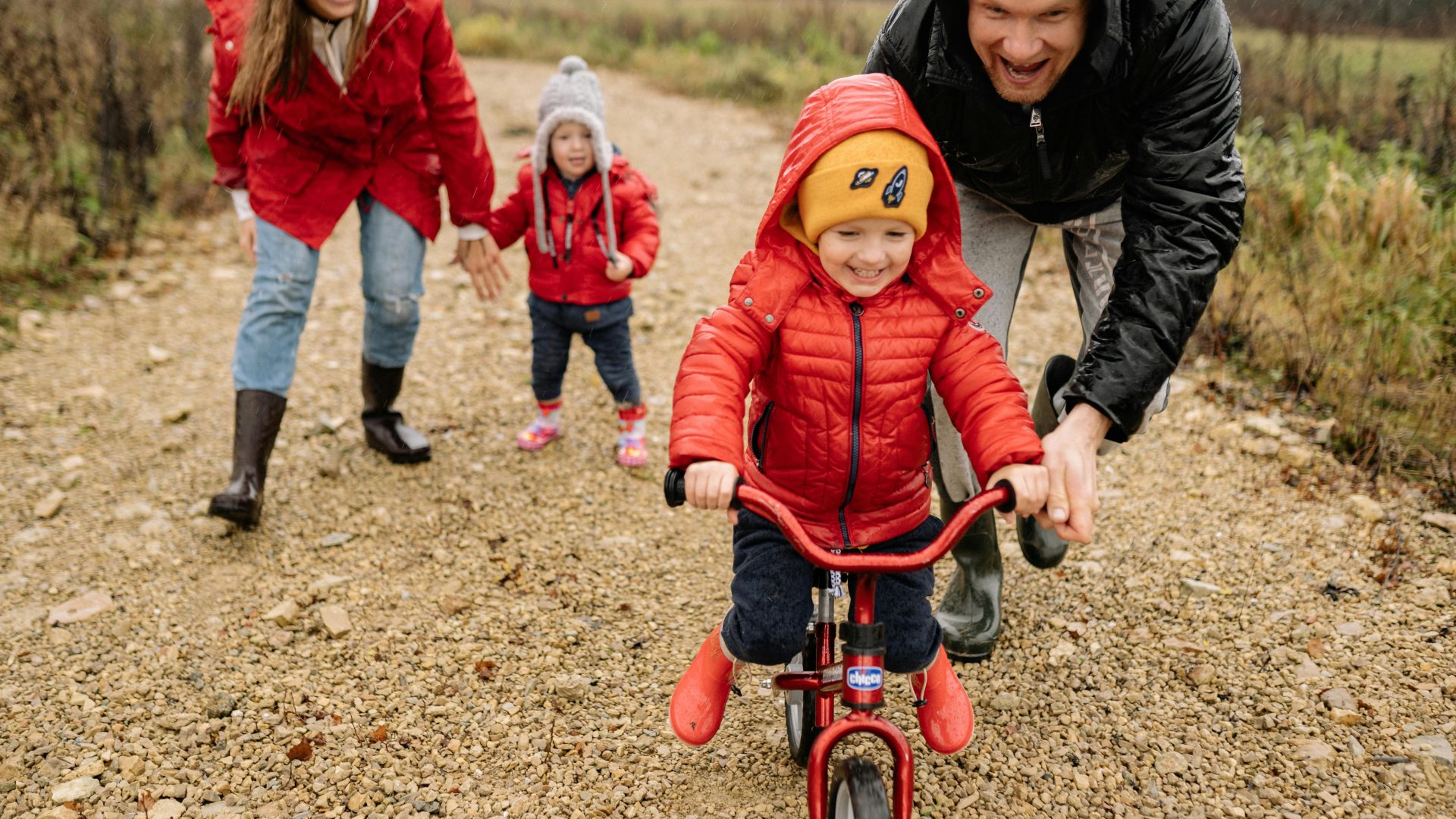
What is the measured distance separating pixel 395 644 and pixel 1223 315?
4337 millimetres

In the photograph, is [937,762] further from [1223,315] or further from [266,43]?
[1223,315]

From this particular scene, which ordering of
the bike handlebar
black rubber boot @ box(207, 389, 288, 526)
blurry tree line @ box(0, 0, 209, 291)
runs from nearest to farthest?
1. the bike handlebar
2. black rubber boot @ box(207, 389, 288, 526)
3. blurry tree line @ box(0, 0, 209, 291)

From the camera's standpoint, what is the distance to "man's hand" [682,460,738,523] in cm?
209

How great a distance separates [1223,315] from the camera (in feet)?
17.7

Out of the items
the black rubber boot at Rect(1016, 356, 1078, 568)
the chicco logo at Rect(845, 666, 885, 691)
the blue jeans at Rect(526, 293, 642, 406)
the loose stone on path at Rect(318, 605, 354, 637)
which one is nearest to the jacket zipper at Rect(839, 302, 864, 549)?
the chicco logo at Rect(845, 666, 885, 691)

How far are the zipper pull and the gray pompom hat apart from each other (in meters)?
2.12

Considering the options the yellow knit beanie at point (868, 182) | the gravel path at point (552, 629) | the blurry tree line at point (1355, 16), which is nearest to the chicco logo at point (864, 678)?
the gravel path at point (552, 629)

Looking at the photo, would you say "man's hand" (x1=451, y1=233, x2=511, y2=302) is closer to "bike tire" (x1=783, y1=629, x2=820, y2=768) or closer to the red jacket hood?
the red jacket hood

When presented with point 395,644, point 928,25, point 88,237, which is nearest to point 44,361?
point 88,237

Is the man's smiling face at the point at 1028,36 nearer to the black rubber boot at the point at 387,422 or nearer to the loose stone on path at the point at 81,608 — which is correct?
the black rubber boot at the point at 387,422

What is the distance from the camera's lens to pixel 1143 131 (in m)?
2.50

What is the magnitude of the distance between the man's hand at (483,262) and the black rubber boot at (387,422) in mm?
530

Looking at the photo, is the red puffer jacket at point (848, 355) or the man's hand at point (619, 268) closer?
the red puffer jacket at point (848, 355)

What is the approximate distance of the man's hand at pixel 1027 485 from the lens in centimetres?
212
